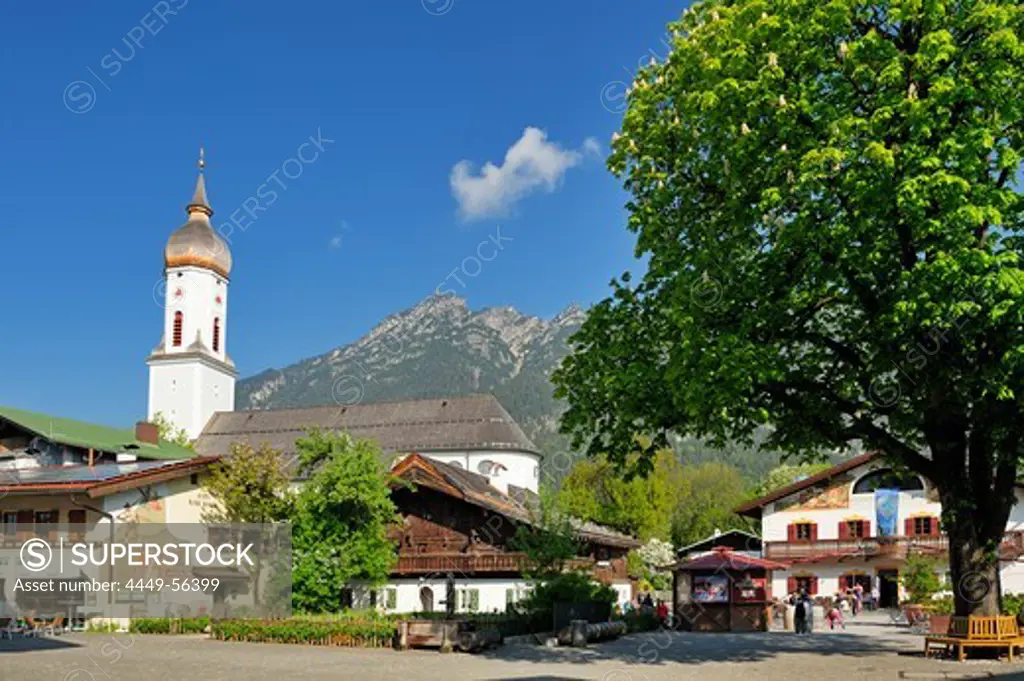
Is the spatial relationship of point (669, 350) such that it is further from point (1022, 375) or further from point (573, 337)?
point (1022, 375)

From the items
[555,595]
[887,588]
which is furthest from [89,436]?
[887,588]

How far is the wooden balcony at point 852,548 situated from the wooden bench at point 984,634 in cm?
3290

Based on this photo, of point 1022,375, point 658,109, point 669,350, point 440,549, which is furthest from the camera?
point 440,549

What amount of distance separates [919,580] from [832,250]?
30.0 metres

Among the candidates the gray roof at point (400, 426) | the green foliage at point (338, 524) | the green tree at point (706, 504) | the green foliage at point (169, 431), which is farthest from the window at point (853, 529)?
the green foliage at point (169, 431)

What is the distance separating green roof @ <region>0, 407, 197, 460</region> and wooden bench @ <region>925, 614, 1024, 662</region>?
35.6 metres

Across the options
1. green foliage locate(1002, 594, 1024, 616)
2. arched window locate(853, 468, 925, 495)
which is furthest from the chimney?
green foliage locate(1002, 594, 1024, 616)

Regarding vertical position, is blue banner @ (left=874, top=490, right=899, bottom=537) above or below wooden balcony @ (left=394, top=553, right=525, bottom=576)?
above

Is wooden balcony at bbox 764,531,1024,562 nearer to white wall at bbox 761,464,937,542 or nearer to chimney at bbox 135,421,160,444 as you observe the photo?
white wall at bbox 761,464,937,542

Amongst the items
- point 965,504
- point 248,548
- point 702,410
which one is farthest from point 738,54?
point 248,548

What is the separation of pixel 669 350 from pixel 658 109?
5.63 meters

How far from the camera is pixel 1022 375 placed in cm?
2050

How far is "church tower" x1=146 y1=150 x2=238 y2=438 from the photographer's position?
91125 millimetres

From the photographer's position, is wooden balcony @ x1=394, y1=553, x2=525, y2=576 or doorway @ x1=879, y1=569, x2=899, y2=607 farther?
doorway @ x1=879, y1=569, x2=899, y2=607
